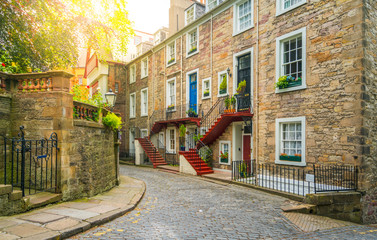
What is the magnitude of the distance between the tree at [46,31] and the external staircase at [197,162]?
26.6 feet

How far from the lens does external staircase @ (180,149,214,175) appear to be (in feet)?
48.6

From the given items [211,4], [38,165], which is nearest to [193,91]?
[211,4]

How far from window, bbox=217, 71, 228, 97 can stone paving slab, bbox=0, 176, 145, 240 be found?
28.2ft

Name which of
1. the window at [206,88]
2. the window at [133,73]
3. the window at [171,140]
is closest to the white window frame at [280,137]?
the window at [206,88]

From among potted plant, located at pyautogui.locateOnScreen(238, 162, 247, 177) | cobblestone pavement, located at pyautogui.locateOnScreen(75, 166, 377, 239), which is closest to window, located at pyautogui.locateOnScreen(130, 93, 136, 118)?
potted plant, located at pyautogui.locateOnScreen(238, 162, 247, 177)

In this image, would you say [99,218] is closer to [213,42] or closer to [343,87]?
[343,87]

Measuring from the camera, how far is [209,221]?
20.9 ft

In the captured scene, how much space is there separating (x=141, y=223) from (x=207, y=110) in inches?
429

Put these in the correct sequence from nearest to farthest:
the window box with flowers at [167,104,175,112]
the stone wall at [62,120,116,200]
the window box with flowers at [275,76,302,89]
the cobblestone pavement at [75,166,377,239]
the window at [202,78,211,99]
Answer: the cobblestone pavement at [75,166,377,239] < the stone wall at [62,120,116,200] < the window box with flowers at [275,76,302,89] < the window at [202,78,211,99] < the window box with flowers at [167,104,175,112]

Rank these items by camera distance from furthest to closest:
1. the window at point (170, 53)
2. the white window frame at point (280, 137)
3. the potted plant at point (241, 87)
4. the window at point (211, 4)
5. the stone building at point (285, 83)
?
the window at point (170, 53) → the window at point (211, 4) → the potted plant at point (241, 87) → the white window frame at point (280, 137) → the stone building at point (285, 83)

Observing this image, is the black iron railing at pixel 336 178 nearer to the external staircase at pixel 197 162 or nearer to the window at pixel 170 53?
the external staircase at pixel 197 162

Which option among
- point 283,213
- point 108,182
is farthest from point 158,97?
point 283,213

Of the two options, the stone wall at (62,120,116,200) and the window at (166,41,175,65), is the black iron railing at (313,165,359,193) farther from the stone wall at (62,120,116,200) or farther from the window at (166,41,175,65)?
the window at (166,41,175,65)

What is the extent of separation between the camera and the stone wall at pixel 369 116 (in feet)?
29.3
